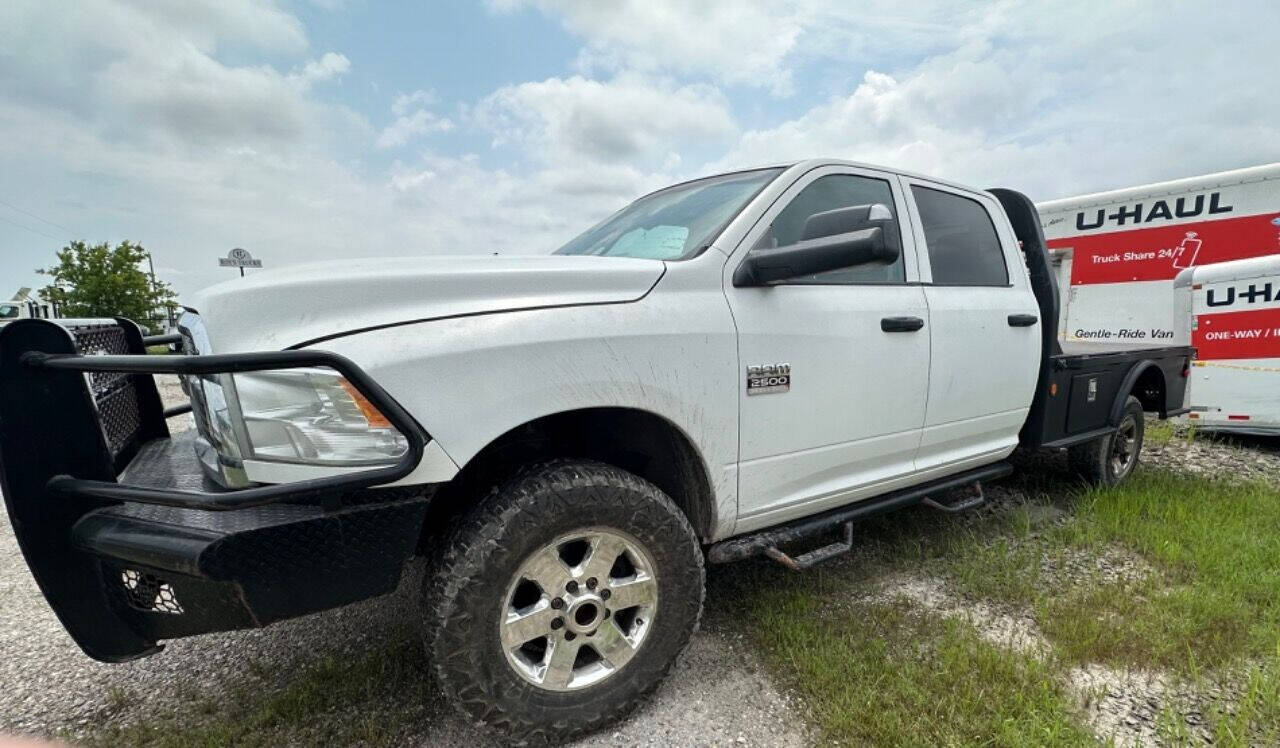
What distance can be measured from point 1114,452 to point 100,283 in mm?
28275

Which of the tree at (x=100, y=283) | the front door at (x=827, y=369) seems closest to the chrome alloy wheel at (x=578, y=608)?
the front door at (x=827, y=369)

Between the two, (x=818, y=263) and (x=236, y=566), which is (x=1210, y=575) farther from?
(x=236, y=566)

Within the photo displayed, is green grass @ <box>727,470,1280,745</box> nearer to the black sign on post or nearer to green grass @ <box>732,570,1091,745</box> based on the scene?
green grass @ <box>732,570,1091,745</box>

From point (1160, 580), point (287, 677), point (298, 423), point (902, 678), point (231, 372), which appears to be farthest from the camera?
point (1160, 580)

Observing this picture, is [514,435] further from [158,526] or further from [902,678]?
[902,678]

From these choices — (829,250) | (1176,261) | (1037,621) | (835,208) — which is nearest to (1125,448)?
(1037,621)

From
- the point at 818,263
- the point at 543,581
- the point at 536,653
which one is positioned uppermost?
the point at 818,263

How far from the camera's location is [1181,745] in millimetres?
1901

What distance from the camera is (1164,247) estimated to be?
7.44m

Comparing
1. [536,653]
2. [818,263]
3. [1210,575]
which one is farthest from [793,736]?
[1210,575]

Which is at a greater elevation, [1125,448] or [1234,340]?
[1234,340]

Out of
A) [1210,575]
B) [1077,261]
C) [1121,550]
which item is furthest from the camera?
[1077,261]

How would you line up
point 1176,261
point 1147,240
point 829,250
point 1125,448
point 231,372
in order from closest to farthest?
point 231,372
point 829,250
point 1125,448
point 1176,261
point 1147,240

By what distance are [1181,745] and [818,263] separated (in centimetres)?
185
